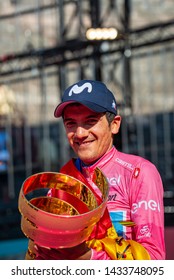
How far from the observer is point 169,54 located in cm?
795

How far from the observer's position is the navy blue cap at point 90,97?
109 centimetres

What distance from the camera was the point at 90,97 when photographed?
42.9 inches

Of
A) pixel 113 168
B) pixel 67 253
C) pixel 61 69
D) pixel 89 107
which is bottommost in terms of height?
pixel 67 253

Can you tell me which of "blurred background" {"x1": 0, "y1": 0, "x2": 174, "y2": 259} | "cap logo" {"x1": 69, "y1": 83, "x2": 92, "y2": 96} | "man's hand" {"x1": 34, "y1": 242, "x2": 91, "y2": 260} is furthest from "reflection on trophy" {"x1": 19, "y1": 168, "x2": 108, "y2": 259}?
"blurred background" {"x1": 0, "y1": 0, "x2": 174, "y2": 259}

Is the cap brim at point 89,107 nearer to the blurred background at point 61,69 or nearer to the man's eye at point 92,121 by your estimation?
the man's eye at point 92,121

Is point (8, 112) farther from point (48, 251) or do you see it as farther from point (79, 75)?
point (48, 251)

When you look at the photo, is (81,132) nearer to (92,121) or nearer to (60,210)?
(92,121)

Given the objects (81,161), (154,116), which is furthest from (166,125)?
(81,161)

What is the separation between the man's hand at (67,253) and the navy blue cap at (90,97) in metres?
0.24

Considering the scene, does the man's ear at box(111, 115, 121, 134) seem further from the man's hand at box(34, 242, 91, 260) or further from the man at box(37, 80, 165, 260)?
the man's hand at box(34, 242, 91, 260)

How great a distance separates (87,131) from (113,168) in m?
0.09

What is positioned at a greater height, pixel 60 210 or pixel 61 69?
pixel 61 69

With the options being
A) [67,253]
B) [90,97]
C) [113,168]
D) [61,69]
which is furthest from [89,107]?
[61,69]

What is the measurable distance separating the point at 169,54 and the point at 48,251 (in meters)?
7.13
